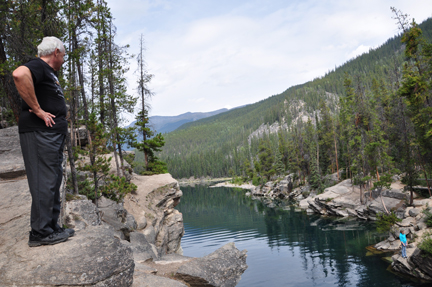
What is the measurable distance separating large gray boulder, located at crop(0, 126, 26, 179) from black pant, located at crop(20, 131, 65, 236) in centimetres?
537

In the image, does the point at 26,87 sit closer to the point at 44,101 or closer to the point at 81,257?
the point at 44,101

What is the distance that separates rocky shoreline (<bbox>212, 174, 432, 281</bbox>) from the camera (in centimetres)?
1831

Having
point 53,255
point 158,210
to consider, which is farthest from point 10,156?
point 158,210

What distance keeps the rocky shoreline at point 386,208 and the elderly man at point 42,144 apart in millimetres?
20305

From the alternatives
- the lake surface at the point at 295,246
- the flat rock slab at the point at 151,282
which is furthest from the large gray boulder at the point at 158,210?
the flat rock slab at the point at 151,282

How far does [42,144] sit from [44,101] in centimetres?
66

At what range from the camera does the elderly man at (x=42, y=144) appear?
4.23m

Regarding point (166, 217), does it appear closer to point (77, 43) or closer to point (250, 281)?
point (250, 281)

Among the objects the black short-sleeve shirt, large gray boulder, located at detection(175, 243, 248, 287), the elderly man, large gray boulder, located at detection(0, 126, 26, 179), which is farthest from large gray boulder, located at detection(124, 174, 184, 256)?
the black short-sleeve shirt

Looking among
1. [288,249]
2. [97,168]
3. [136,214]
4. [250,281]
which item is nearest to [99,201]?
[97,168]

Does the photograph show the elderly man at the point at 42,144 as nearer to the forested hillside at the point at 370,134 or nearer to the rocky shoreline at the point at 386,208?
the rocky shoreline at the point at 386,208

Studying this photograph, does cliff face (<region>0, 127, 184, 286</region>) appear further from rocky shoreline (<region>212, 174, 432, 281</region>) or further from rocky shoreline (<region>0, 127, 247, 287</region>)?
rocky shoreline (<region>212, 174, 432, 281</region>)

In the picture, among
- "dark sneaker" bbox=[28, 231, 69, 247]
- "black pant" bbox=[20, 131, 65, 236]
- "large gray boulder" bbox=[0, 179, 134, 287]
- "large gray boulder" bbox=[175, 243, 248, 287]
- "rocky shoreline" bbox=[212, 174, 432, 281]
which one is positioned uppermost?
"black pant" bbox=[20, 131, 65, 236]

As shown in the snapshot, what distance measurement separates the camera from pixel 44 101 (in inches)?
173
